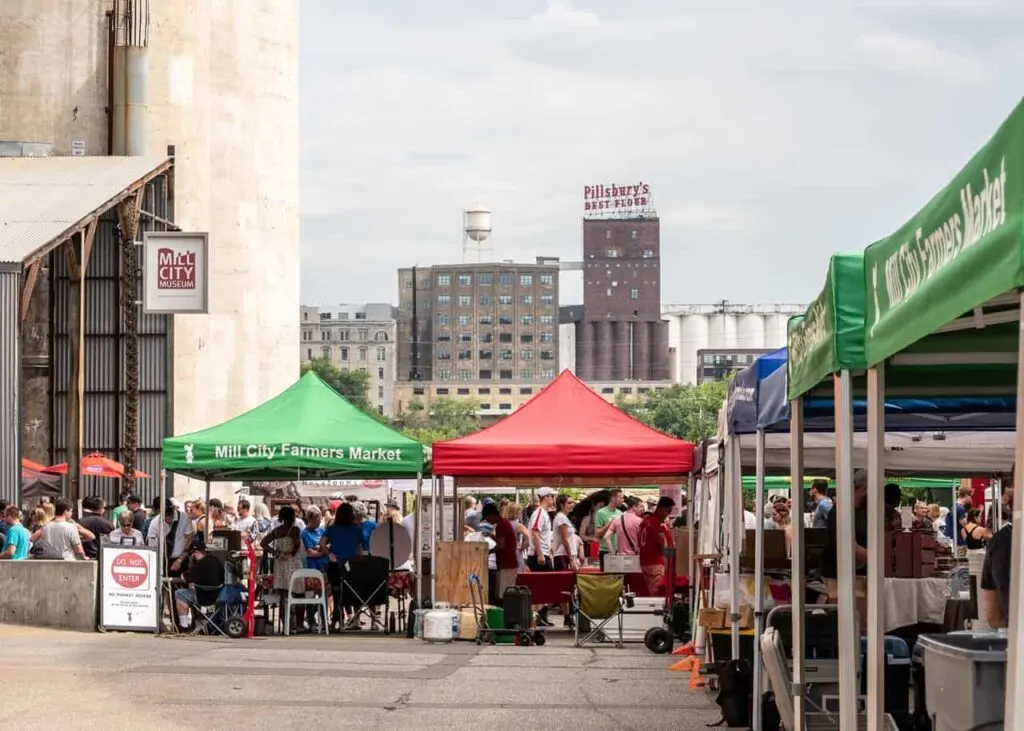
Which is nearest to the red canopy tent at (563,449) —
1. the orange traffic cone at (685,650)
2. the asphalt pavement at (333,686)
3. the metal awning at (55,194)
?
the asphalt pavement at (333,686)

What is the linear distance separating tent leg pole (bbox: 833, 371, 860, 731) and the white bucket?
42.1 ft

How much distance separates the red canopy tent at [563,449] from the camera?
20938 mm

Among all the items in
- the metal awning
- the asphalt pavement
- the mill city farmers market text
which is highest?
the metal awning

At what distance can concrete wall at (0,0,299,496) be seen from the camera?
47.2m

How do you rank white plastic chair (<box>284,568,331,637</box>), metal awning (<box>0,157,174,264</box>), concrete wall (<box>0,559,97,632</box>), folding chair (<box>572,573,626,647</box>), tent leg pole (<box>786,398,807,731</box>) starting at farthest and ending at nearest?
metal awning (<box>0,157,174,264</box>) < white plastic chair (<box>284,568,331,637</box>) < concrete wall (<box>0,559,97,632</box>) < folding chair (<box>572,573,626,647</box>) < tent leg pole (<box>786,398,807,731</box>)

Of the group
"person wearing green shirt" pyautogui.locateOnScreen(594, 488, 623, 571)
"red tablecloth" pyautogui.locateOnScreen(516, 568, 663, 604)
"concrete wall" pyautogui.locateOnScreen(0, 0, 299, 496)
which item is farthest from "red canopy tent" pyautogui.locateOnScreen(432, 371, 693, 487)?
"concrete wall" pyautogui.locateOnScreen(0, 0, 299, 496)

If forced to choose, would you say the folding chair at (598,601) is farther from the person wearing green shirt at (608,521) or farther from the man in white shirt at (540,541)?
the man in white shirt at (540,541)

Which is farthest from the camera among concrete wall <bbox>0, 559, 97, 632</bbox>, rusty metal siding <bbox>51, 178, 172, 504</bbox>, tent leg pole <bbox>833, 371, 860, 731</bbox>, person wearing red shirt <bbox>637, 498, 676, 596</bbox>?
rusty metal siding <bbox>51, 178, 172, 504</bbox>

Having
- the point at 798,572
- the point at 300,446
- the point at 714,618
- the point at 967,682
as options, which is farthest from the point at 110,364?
the point at 967,682

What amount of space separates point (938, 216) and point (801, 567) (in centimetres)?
437

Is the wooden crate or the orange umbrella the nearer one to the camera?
the wooden crate

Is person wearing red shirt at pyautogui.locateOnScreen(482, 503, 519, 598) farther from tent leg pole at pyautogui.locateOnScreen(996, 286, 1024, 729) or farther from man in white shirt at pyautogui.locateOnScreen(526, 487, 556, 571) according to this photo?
tent leg pole at pyautogui.locateOnScreen(996, 286, 1024, 729)

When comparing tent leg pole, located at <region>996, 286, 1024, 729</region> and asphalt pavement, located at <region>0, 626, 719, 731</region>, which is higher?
tent leg pole, located at <region>996, 286, 1024, 729</region>

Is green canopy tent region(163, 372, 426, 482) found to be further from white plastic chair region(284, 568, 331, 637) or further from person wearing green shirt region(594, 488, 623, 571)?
person wearing green shirt region(594, 488, 623, 571)
